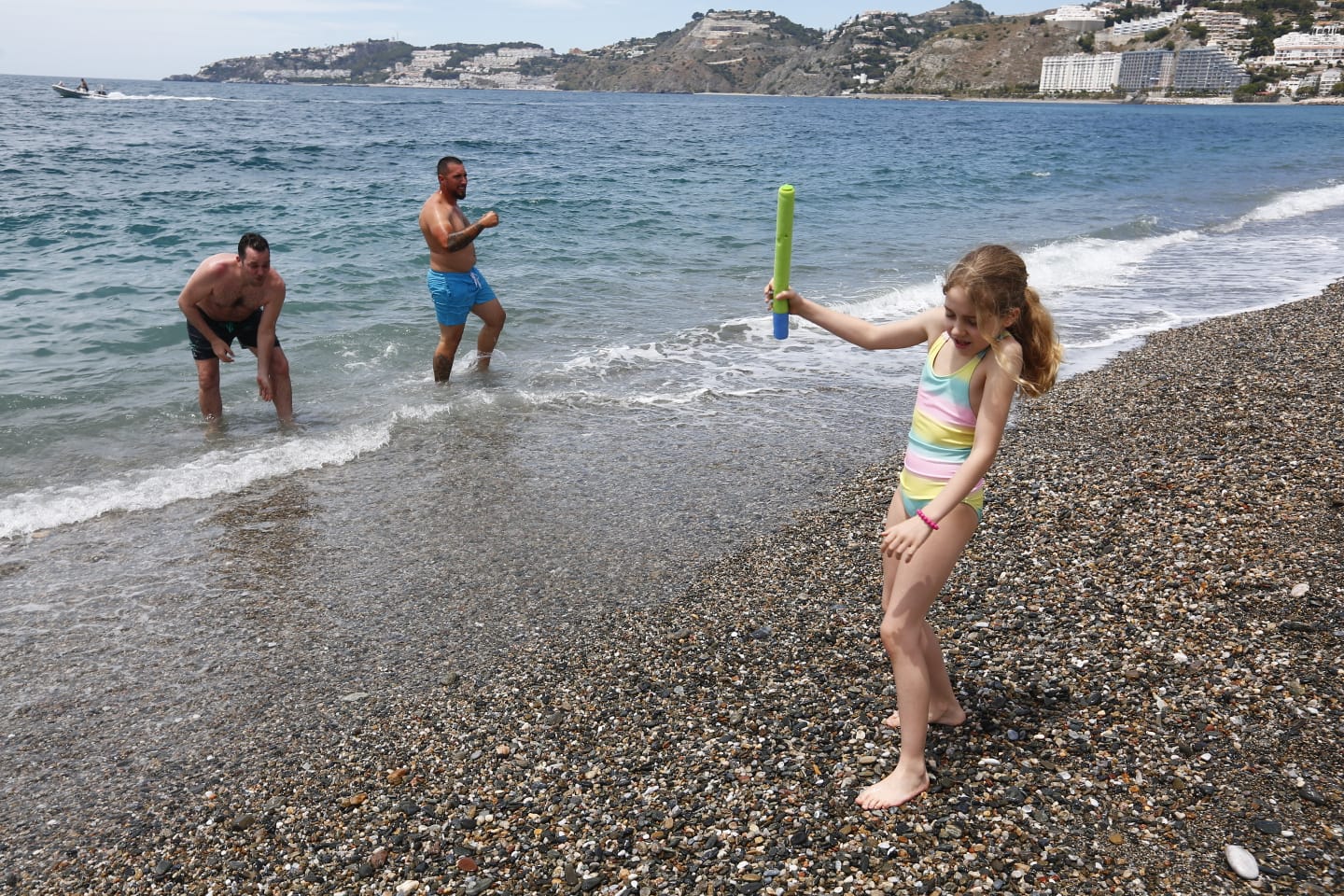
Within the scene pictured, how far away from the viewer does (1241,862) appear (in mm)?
3029

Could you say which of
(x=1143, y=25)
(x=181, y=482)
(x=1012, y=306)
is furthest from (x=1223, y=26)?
(x=1012, y=306)

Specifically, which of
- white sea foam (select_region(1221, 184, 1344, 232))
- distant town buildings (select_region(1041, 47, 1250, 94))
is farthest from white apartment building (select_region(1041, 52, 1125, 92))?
white sea foam (select_region(1221, 184, 1344, 232))

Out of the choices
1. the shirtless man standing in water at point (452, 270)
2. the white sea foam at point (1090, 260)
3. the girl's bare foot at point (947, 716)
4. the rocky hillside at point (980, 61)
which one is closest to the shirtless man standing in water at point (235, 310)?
the shirtless man standing in water at point (452, 270)

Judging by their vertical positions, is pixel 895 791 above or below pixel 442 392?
above

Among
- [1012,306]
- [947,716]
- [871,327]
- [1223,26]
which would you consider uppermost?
[1223,26]

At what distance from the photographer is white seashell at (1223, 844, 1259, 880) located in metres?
2.99

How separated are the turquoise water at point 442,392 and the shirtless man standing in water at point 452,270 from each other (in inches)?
20.7

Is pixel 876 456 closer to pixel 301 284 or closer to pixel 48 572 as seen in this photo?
pixel 48 572

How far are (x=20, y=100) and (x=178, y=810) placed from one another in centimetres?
8281

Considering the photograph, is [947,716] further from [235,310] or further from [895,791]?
[235,310]

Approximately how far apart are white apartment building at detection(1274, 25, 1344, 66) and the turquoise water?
499 ft

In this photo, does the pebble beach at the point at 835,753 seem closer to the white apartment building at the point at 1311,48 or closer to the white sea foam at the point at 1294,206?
the white sea foam at the point at 1294,206

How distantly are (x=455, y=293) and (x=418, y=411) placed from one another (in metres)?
1.37

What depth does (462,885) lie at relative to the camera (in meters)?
3.21
